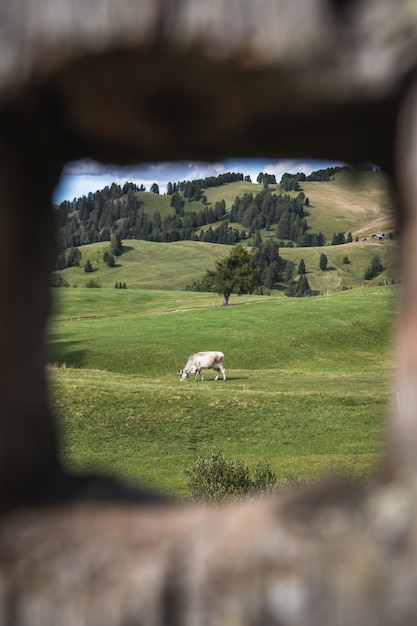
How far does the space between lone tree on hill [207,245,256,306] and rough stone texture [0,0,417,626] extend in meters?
58.8

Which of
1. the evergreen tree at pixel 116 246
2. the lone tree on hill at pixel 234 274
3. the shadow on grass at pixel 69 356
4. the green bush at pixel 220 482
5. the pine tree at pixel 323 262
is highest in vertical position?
the evergreen tree at pixel 116 246

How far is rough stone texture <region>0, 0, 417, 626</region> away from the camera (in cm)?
169

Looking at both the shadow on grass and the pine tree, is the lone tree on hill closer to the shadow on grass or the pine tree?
the shadow on grass

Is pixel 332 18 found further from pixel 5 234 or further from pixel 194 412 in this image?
pixel 194 412

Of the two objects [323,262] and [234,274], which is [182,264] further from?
[234,274]

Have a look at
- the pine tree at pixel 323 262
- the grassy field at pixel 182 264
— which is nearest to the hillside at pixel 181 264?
the grassy field at pixel 182 264

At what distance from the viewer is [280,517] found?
1780mm

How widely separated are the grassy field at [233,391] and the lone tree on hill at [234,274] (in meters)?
6.76

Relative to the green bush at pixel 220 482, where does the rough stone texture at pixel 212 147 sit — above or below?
above

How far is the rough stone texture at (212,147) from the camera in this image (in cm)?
169

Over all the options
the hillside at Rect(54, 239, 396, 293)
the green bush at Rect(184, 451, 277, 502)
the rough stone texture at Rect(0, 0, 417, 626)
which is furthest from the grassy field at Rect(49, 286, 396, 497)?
the hillside at Rect(54, 239, 396, 293)

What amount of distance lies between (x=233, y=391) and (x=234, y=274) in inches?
1412

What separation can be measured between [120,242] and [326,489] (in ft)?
503

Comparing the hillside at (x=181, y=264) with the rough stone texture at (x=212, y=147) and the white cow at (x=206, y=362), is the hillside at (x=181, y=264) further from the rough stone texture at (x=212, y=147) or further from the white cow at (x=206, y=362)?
the rough stone texture at (x=212, y=147)
